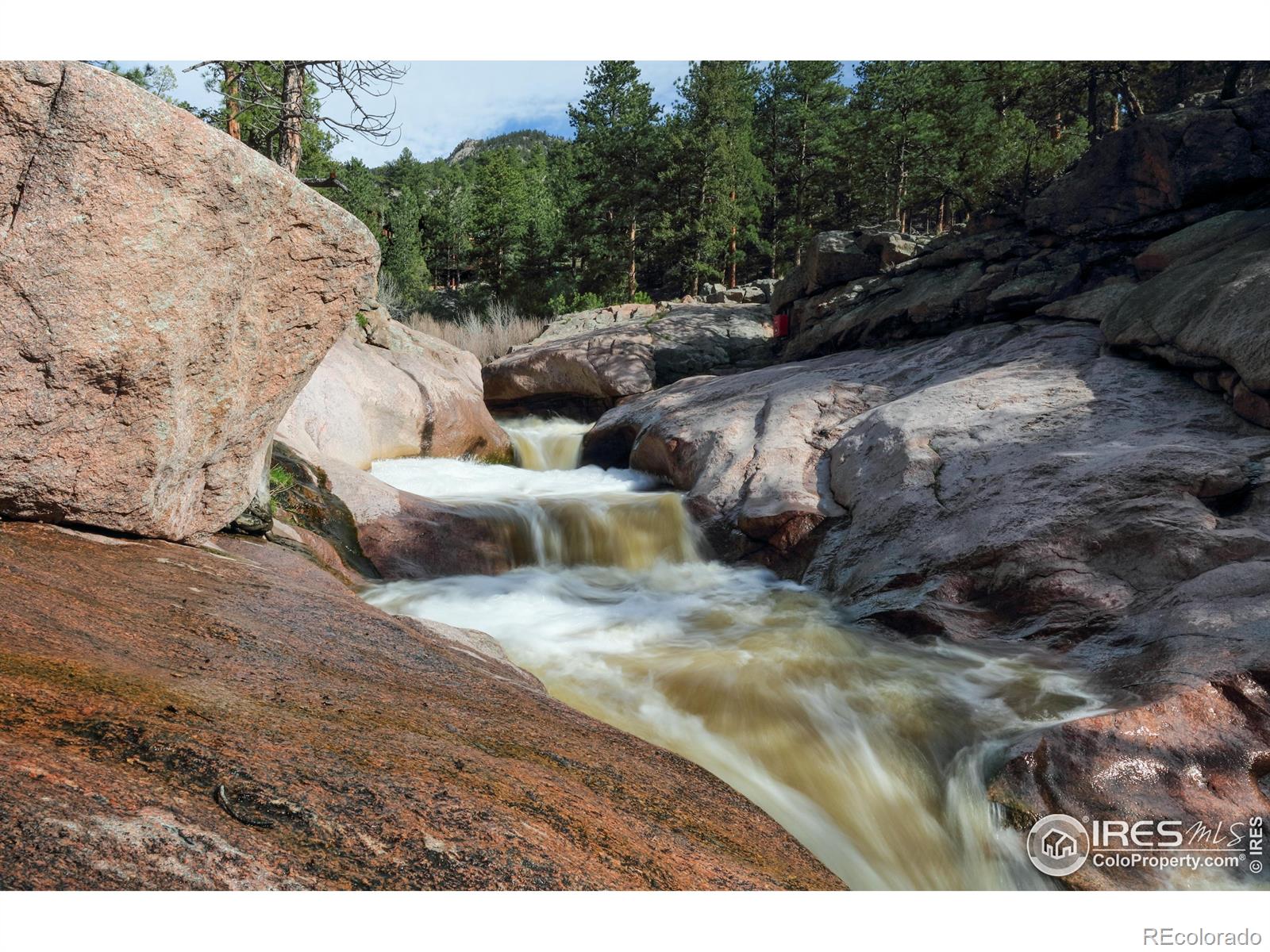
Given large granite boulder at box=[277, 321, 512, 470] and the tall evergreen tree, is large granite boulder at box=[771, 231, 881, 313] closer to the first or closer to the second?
large granite boulder at box=[277, 321, 512, 470]

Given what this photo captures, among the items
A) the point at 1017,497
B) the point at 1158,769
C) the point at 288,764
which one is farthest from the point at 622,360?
the point at 288,764

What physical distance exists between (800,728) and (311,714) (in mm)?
2269

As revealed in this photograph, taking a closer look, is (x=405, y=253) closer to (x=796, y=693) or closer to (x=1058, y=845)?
(x=796, y=693)

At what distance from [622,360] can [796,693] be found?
10338 millimetres

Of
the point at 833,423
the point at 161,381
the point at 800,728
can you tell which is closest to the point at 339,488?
the point at 161,381

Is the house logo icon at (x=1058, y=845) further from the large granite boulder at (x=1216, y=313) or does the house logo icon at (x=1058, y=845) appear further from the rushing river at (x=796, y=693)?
the large granite boulder at (x=1216, y=313)

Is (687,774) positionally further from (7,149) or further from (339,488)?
(339,488)

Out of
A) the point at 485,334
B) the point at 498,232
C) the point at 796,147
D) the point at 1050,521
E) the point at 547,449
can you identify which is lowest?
the point at 547,449

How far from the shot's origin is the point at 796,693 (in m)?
3.70

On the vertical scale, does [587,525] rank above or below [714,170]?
below

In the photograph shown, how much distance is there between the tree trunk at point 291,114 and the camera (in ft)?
29.3

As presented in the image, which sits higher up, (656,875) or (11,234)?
(11,234)

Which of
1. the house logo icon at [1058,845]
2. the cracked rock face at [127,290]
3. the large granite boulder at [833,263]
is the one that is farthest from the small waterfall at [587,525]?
the large granite boulder at [833,263]

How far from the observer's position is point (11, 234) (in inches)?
96.6
